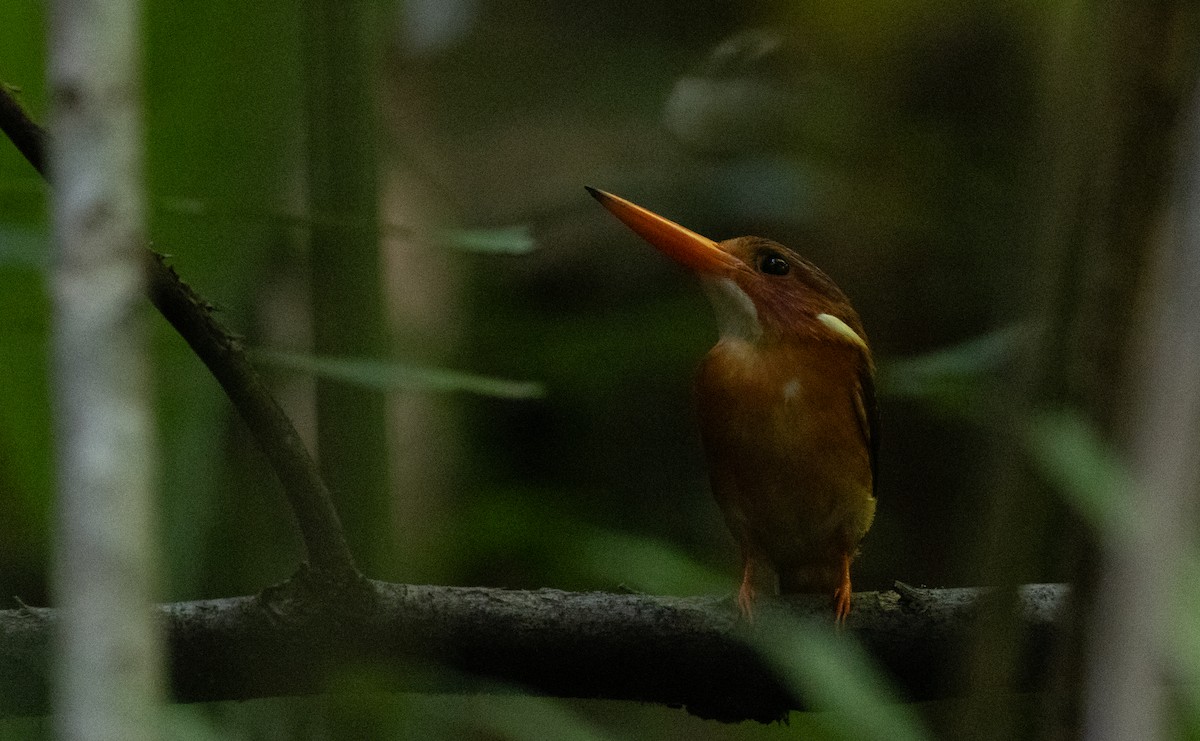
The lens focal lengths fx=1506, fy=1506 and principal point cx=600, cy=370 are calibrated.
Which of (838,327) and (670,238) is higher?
(670,238)

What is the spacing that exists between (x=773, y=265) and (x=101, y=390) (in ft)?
4.54

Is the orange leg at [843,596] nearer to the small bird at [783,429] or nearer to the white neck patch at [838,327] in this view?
the small bird at [783,429]

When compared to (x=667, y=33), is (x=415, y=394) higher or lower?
lower

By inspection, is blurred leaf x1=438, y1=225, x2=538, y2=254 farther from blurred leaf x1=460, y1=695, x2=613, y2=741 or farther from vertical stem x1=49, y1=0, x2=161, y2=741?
vertical stem x1=49, y1=0, x2=161, y2=741

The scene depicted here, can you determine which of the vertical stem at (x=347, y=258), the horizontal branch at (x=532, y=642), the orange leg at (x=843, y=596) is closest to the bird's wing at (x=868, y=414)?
the orange leg at (x=843, y=596)

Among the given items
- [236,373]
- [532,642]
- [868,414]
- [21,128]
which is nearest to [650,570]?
[532,642]

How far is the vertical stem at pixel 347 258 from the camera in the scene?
2.49ft

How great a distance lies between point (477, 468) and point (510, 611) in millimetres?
1614

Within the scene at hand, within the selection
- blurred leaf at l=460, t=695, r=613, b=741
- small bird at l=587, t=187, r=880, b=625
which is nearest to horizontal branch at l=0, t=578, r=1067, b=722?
blurred leaf at l=460, t=695, r=613, b=741

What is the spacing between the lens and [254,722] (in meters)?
1.10

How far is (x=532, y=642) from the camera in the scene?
1.21 metres

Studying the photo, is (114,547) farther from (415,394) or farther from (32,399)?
(415,394)

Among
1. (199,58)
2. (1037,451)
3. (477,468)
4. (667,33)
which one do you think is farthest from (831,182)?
(1037,451)

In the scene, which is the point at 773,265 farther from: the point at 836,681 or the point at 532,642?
the point at 836,681
